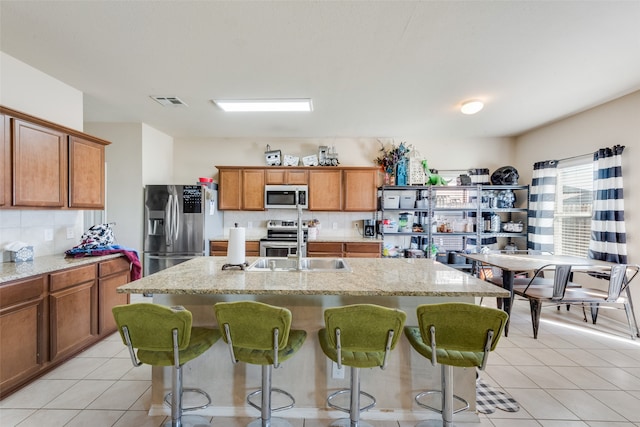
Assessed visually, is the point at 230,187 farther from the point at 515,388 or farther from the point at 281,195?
the point at 515,388

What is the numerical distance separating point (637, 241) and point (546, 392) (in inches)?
91.9

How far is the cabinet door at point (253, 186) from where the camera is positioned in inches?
186

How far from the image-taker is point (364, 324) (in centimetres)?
144

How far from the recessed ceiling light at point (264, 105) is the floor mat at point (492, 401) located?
3194 millimetres

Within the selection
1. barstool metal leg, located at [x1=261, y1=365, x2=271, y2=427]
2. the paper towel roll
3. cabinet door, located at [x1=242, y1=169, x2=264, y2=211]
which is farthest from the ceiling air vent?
barstool metal leg, located at [x1=261, y1=365, x2=271, y2=427]

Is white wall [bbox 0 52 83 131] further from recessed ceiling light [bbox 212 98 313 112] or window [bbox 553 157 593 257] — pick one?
window [bbox 553 157 593 257]

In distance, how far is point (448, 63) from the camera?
2521mm

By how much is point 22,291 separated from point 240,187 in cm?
297

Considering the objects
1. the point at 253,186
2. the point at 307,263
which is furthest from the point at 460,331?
the point at 253,186

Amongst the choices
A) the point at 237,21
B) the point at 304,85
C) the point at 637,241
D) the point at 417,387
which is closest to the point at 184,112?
the point at 304,85

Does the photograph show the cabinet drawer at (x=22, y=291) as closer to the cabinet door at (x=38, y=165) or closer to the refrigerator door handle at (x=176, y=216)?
the cabinet door at (x=38, y=165)

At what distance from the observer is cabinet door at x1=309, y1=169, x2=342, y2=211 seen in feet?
15.5

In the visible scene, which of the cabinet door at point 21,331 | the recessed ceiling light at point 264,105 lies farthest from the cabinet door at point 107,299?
the recessed ceiling light at point 264,105

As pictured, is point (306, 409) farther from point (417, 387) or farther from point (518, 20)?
point (518, 20)
